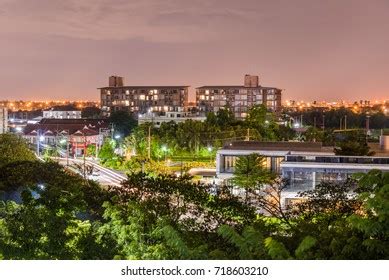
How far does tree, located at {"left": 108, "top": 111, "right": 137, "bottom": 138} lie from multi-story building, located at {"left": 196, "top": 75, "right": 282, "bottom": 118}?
16.0ft

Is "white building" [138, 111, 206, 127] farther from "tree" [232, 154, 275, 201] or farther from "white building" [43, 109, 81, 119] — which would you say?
"tree" [232, 154, 275, 201]

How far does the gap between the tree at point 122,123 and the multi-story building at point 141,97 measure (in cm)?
352

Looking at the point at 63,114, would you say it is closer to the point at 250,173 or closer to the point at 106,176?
the point at 106,176

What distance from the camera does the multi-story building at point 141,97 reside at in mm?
24906

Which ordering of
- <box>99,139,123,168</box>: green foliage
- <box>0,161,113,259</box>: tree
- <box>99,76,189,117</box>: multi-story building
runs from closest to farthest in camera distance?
<box>0,161,113,259</box>: tree → <box>99,139,123,168</box>: green foliage → <box>99,76,189,117</box>: multi-story building

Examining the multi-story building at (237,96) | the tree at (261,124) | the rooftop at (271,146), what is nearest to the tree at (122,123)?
the multi-story building at (237,96)

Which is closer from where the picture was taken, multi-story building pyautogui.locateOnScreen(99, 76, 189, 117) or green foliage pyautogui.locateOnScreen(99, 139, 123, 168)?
green foliage pyautogui.locateOnScreen(99, 139, 123, 168)

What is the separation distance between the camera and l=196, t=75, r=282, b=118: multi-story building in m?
25.2

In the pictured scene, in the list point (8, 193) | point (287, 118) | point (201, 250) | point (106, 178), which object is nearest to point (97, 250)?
point (201, 250)

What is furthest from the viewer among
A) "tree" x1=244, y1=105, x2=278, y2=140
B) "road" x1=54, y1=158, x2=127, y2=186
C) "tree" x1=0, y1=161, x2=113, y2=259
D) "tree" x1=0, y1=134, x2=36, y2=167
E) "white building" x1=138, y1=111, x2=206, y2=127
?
"white building" x1=138, y1=111, x2=206, y2=127

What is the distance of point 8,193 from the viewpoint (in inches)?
200

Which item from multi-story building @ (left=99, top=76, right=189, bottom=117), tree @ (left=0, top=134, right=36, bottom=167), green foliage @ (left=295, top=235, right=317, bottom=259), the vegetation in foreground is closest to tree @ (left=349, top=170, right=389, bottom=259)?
the vegetation in foreground

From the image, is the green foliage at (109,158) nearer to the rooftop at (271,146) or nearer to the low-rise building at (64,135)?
the low-rise building at (64,135)

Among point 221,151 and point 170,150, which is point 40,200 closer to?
point 221,151
